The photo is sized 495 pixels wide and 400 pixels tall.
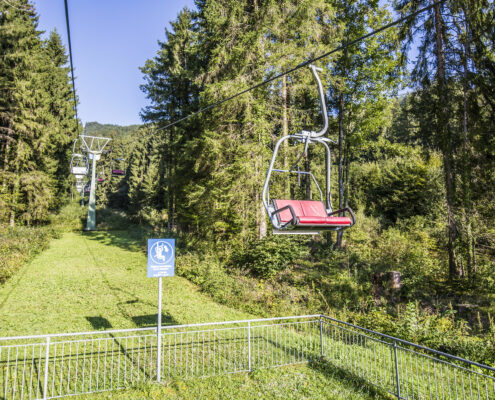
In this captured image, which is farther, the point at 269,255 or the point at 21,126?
the point at 21,126

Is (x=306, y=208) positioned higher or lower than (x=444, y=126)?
lower

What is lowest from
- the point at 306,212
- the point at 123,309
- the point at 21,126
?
the point at 123,309

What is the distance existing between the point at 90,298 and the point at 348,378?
8533 mm

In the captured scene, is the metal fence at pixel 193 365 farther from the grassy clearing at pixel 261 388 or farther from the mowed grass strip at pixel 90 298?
the mowed grass strip at pixel 90 298

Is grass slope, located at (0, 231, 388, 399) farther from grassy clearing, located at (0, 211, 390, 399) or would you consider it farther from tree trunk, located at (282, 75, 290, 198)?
tree trunk, located at (282, 75, 290, 198)

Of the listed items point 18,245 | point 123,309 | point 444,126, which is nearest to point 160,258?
point 123,309

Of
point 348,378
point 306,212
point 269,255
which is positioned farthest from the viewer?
point 269,255

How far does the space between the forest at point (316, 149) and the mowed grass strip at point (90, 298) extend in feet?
4.65

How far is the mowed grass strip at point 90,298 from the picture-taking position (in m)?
8.51

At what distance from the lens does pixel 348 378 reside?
6465 millimetres

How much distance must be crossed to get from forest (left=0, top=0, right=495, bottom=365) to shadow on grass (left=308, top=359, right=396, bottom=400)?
93.1 inches

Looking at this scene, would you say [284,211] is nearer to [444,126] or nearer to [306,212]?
[306,212]

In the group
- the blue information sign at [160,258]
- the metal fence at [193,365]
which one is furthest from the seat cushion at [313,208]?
the blue information sign at [160,258]

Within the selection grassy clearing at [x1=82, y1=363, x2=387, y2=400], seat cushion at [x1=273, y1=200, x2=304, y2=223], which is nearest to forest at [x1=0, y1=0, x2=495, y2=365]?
seat cushion at [x1=273, y1=200, x2=304, y2=223]
